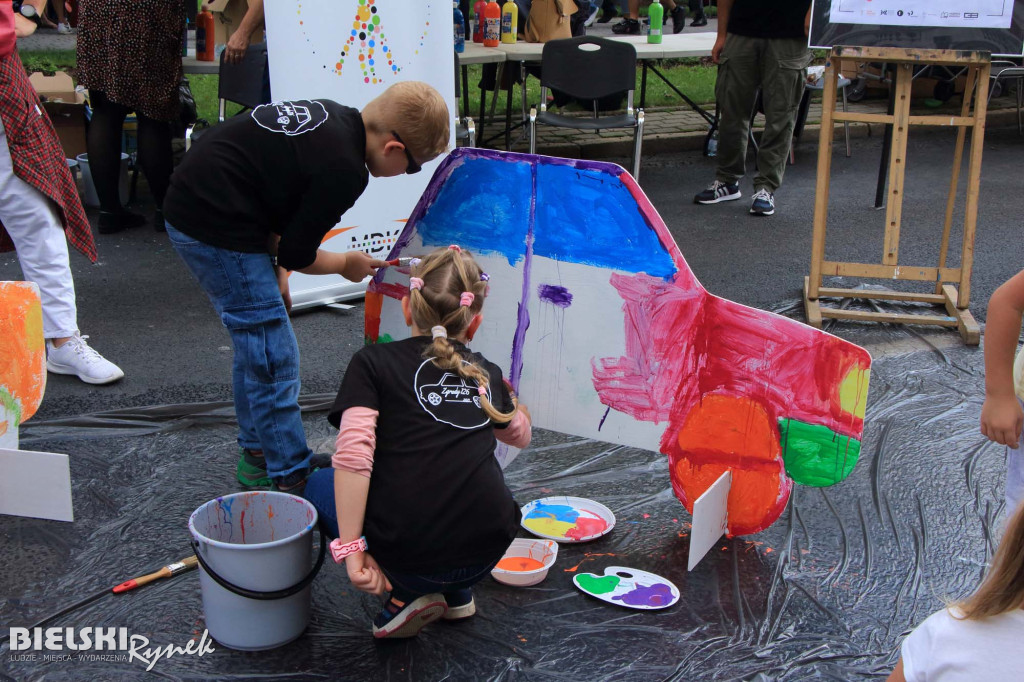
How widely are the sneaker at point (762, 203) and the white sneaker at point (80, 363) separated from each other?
3731 millimetres

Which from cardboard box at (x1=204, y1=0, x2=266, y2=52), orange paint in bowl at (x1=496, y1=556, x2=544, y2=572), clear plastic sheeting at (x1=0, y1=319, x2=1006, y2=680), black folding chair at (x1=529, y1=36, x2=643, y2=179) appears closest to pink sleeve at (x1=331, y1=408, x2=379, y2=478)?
clear plastic sheeting at (x1=0, y1=319, x2=1006, y2=680)

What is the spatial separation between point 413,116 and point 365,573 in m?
1.09

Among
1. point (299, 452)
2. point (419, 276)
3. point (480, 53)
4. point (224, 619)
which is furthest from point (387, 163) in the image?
point (480, 53)

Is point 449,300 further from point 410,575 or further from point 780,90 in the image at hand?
point 780,90

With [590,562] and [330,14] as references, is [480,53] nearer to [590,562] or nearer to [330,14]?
[330,14]

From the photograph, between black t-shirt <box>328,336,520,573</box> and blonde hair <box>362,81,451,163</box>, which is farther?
blonde hair <box>362,81,451,163</box>

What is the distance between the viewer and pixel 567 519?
2668 millimetres

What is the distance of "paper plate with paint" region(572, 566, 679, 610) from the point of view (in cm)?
232

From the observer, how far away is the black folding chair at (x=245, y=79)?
15.2 ft

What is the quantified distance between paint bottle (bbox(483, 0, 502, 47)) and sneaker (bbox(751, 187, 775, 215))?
205cm

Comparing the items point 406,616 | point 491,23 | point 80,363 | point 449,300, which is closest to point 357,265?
point 449,300

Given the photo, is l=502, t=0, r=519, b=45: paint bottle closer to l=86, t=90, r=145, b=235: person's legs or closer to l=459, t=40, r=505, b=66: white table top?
l=459, t=40, r=505, b=66: white table top

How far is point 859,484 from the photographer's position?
2.91 metres

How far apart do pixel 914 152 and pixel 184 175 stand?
20.5ft
